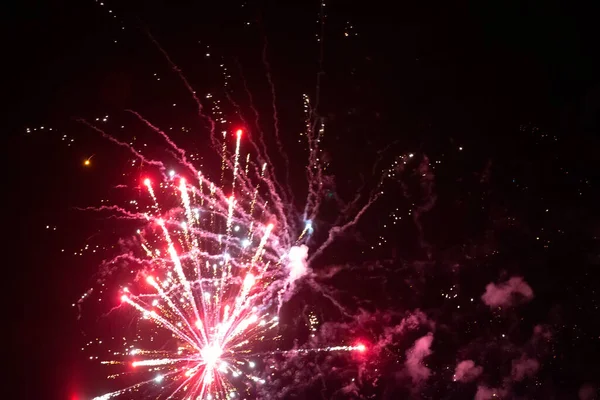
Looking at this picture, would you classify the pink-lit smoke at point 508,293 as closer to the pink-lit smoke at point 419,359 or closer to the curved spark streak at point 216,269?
the pink-lit smoke at point 419,359

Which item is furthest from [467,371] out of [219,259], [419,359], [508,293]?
[219,259]

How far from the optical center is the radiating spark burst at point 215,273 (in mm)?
7812

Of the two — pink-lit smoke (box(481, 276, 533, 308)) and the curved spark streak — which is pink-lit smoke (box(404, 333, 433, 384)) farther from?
pink-lit smoke (box(481, 276, 533, 308))

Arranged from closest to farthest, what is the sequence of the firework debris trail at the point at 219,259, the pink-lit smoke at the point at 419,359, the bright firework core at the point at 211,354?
the firework debris trail at the point at 219,259
the pink-lit smoke at the point at 419,359
the bright firework core at the point at 211,354

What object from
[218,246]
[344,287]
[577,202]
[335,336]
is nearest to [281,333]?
[335,336]

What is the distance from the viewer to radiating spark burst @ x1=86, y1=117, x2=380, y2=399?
781cm

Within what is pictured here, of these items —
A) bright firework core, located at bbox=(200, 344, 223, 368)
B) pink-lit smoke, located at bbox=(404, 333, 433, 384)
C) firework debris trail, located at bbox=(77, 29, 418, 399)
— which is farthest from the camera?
bright firework core, located at bbox=(200, 344, 223, 368)

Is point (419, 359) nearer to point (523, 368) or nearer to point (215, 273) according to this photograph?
A: point (523, 368)

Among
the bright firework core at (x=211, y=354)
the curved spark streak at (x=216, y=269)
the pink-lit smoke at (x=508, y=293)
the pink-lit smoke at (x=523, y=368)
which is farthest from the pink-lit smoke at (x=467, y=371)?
the bright firework core at (x=211, y=354)

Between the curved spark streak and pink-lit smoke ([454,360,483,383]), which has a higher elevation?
the curved spark streak

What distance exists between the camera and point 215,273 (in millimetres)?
8883

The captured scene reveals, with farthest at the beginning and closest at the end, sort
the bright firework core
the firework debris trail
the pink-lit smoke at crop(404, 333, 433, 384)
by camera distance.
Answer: the bright firework core
the pink-lit smoke at crop(404, 333, 433, 384)
the firework debris trail

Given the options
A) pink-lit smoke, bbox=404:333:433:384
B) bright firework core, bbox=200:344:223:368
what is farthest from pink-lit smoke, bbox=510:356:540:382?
bright firework core, bbox=200:344:223:368

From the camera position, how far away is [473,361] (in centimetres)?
827
